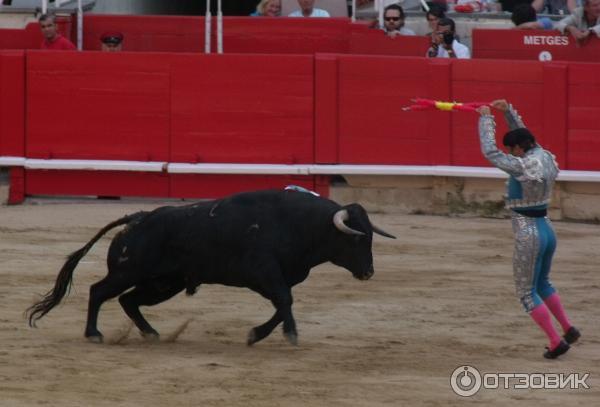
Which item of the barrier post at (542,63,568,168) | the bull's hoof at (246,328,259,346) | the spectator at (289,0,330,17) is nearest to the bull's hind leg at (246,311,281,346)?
the bull's hoof at (246,328,259,346)

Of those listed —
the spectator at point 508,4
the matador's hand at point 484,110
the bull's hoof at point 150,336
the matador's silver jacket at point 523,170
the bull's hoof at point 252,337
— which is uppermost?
the spectator at point 508,4

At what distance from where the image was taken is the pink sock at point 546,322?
23.5 feet

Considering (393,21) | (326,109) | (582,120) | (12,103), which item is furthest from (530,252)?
(12,103)

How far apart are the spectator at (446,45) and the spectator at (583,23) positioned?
2.69 ft

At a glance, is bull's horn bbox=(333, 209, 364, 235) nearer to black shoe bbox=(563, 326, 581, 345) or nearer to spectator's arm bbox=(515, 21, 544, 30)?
black shoe bbox=(563, 326, 581, 345)

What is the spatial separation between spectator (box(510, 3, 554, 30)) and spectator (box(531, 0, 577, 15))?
83 cm

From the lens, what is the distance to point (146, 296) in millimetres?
7660

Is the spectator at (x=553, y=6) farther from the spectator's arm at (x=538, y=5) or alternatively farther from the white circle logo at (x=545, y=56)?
the white circle logo at (x=545, y=56)

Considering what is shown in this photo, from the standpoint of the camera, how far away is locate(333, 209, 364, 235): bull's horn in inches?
285

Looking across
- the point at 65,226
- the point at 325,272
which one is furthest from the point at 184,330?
the point at 65,226

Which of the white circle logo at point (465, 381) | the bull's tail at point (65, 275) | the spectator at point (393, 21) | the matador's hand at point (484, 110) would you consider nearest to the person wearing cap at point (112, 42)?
the spectator at point (393, 21)

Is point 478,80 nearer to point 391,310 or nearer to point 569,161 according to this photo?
point 569,161

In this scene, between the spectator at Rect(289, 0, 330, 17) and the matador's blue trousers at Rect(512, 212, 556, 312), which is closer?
the matador's blue trousers at Rect(512, 212, 556, 312)
